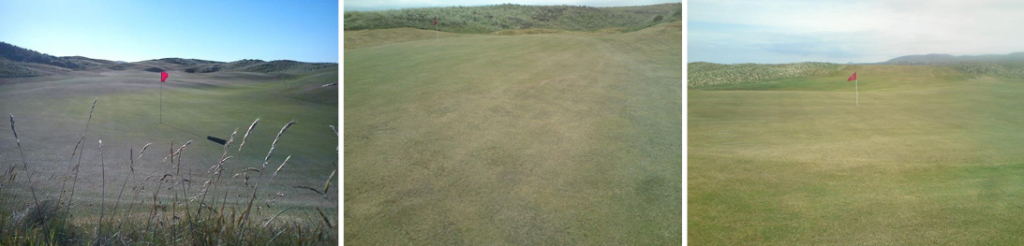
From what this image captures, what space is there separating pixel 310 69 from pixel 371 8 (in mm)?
696

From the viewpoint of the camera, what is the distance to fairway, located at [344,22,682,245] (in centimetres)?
316

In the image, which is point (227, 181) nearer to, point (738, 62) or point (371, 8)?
point (371, 8)

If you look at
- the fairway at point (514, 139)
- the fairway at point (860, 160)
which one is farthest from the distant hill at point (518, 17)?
the fairway at point (860, 160)

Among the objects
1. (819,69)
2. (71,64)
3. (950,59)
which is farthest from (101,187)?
(950,59)

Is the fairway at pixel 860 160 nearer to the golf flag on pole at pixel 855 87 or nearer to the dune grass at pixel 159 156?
the golf flag on pole at pixel 855 87

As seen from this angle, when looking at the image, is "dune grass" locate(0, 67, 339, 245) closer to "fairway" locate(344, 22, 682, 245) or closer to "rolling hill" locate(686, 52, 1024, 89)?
"fairway" locate(344, 22, 682, 245)

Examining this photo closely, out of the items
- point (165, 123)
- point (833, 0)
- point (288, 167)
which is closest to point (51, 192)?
point (165, 123)

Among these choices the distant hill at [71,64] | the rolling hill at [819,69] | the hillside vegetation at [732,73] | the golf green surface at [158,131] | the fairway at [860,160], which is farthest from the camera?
the distant hill at [71,64]

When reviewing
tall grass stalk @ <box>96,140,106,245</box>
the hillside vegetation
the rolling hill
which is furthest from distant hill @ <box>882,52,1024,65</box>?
tall grass stalk @ <box>96,140,106,245</box>

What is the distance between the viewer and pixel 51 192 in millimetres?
3711

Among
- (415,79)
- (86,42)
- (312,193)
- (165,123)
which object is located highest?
(86,42)

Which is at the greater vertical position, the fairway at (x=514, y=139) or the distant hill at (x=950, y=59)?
the distant hill at (x=950, y=59)

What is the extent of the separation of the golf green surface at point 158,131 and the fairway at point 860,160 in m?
2.16

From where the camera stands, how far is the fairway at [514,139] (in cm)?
316
